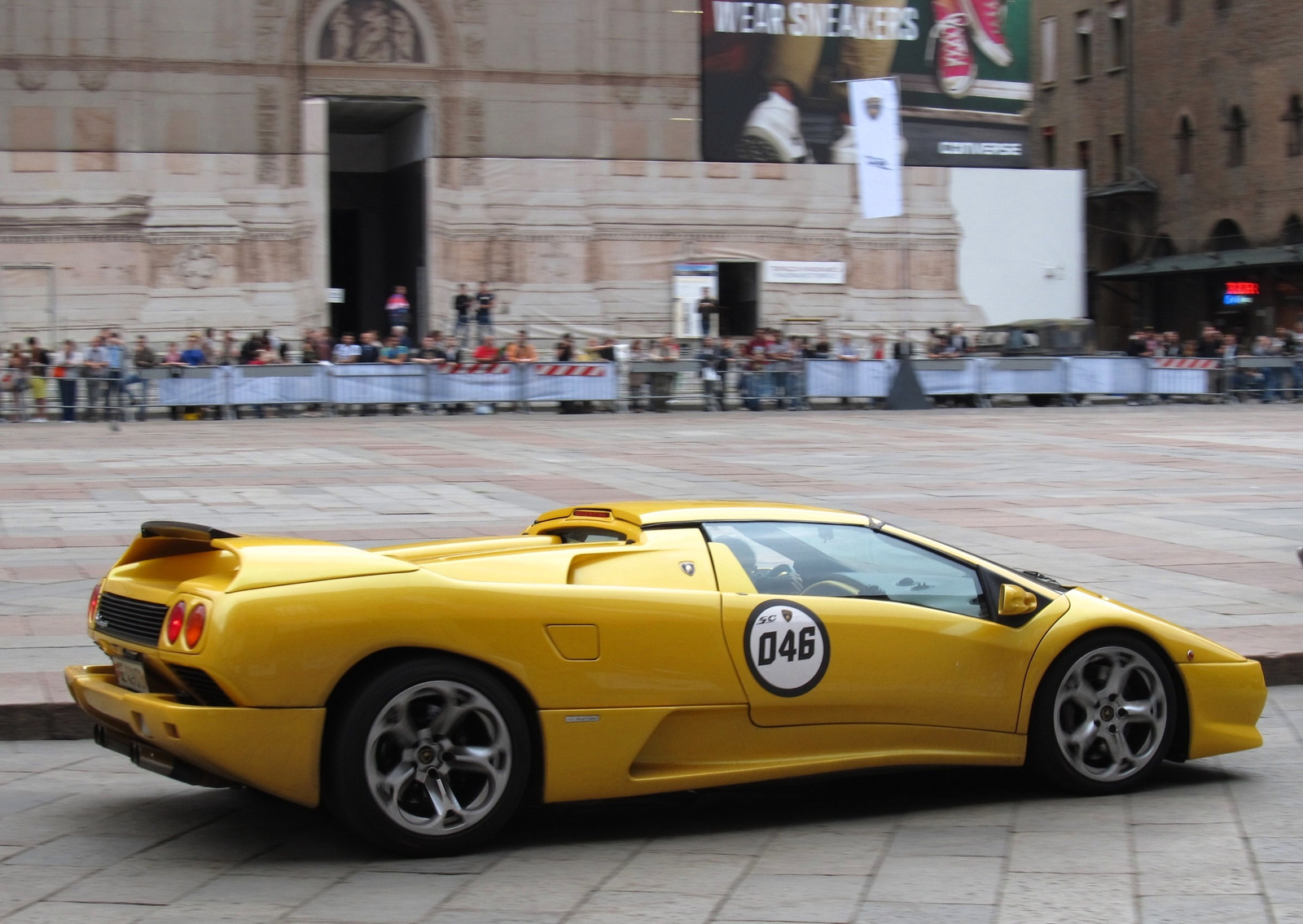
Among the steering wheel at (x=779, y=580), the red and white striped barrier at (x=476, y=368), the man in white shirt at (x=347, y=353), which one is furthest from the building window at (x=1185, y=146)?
the steering wheel at (x=779, y=580)

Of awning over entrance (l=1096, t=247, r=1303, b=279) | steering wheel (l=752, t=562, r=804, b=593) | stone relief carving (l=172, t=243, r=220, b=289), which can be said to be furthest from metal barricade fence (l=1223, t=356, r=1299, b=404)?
steering wheel (l=752, t=562, r=804, b=593)

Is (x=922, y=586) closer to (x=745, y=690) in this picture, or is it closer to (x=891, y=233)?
(x=745, y=690)

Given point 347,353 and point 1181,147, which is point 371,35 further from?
point 1181,147

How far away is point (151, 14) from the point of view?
3747cm

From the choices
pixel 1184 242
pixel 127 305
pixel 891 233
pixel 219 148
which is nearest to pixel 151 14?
pixel 219 148

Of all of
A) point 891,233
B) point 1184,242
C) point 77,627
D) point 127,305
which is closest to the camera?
point 77,627

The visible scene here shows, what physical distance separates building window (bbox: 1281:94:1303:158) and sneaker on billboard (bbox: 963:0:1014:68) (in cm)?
791

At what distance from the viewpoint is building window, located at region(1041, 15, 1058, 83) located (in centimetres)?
5747

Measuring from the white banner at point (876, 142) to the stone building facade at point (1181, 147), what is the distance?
499 inches

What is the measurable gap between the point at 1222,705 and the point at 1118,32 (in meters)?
51.7

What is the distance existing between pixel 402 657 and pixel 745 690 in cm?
109

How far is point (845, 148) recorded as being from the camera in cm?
4172

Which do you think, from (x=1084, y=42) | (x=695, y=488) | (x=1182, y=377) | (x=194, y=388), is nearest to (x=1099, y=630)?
(x=695, y=488)

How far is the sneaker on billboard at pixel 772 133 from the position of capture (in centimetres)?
4088
